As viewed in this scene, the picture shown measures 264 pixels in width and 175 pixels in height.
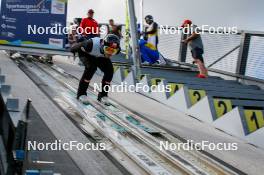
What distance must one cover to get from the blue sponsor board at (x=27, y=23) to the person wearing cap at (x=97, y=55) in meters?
6.92

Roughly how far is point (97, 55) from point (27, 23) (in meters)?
7.40

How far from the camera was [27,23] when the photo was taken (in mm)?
16219

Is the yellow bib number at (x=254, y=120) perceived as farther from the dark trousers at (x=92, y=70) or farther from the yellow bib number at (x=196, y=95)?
the dark trousers at (x=92, y=70)

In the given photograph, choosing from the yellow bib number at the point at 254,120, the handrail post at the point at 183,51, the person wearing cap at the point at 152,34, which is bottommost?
the yellow bib number at the point at 254,120

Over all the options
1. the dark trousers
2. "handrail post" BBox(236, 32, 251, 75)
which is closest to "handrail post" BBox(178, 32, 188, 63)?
"handrail post" BBox(236, 32, 251, 75)

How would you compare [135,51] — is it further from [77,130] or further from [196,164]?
[196,164]

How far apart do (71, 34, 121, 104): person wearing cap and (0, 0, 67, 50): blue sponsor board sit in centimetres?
692

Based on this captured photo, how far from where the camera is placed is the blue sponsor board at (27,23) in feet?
52.7

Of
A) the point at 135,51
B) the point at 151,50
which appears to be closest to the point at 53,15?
the point at 151,50

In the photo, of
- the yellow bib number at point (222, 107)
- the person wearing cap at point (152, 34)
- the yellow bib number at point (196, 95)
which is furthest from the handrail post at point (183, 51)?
the yellow bib number at point (222, 107)

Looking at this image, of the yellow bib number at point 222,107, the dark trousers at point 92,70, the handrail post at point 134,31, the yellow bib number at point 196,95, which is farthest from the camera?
the handrail post at point 134,31

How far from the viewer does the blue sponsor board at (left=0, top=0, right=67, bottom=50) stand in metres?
16.1

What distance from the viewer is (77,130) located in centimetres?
698

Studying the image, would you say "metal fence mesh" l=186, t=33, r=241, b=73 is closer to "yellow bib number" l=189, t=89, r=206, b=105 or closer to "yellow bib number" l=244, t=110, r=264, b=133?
"yellow bib number" l=189, t=89, r=206, b=105
